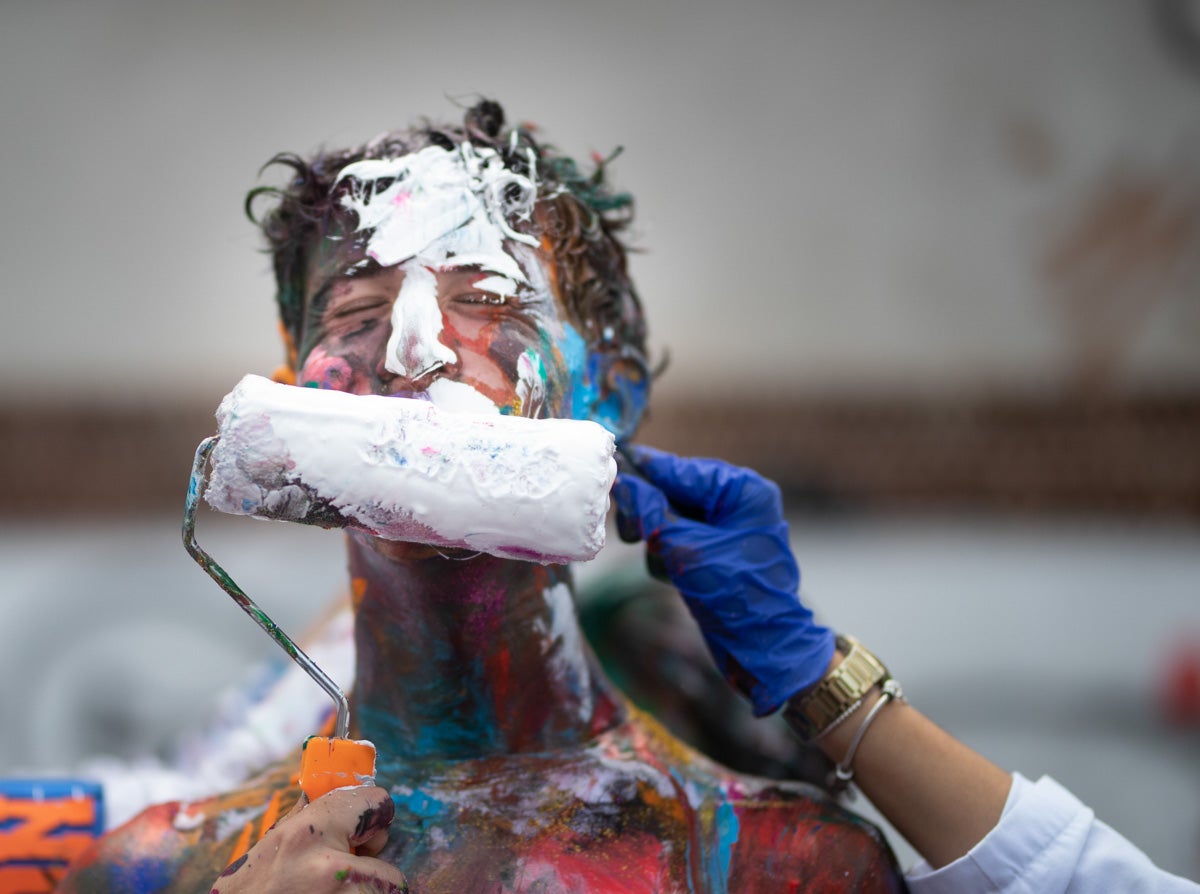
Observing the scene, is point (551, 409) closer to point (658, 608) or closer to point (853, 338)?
point (658, 608)

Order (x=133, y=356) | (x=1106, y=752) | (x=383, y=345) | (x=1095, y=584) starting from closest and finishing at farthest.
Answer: (x=383, y=345) → (x=1106, y=752) → (x=1095, y=584) → (x=133, y=356)

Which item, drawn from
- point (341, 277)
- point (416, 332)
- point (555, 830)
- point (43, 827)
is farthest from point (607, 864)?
point (43, 827)

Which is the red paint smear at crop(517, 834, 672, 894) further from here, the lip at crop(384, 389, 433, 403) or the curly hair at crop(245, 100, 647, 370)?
the curly hair at crop(245, 100, 647, 370)

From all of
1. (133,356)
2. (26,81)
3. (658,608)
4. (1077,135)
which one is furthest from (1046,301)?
(26,81)

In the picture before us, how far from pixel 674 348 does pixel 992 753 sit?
2075 millimetres

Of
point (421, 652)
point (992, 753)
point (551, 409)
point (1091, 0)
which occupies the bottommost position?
point (992, 753)

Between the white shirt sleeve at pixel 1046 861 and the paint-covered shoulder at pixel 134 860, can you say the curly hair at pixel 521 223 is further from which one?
the white shirt sleeve at pixel 1046 861

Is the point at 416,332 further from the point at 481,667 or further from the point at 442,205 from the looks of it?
the point at 481,667

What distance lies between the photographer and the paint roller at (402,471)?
111 centimetres

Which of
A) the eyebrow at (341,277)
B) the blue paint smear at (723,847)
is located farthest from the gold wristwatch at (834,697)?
the eyebrow at (341,277)

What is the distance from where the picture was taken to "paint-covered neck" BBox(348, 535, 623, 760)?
140cm

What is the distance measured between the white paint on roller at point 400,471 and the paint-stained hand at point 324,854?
0.30 meters

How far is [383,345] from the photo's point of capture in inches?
52.3

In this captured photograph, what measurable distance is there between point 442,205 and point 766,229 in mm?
3693
